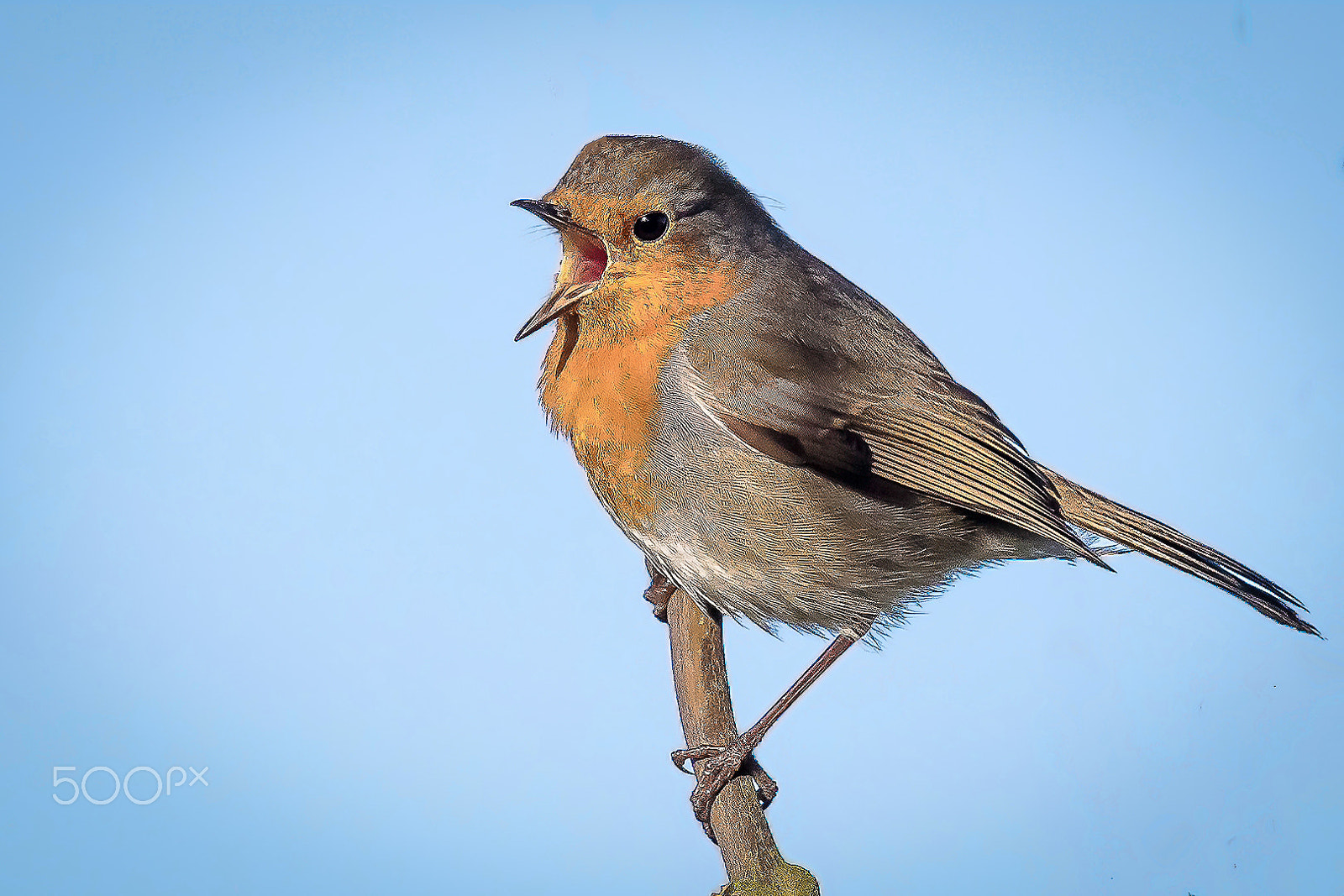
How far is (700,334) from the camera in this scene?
9.75 feet

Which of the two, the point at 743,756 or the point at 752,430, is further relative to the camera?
the point at 743,756

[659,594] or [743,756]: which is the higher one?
[659,594]

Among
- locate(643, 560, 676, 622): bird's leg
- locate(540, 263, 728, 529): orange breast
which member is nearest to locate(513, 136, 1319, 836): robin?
locate(540, 263, 728, 529): orange breast

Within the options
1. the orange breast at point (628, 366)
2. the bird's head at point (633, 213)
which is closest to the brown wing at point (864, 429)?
the orange breast at point (628, 366)

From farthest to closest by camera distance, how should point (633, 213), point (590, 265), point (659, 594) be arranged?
point (659, 594) < point (590, 265) < point (633, 213)

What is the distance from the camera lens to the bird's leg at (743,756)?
10.4 ft

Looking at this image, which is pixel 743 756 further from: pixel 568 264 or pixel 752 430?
pixel 568 264

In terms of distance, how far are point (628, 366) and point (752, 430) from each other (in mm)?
347

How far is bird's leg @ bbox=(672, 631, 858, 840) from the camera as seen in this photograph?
3.16 meters

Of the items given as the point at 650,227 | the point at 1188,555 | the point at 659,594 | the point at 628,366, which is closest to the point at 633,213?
the point at 650,227

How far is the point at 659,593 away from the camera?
376 cm

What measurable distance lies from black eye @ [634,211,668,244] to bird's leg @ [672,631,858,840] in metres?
1.20

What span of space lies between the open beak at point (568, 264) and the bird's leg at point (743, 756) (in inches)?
46.8

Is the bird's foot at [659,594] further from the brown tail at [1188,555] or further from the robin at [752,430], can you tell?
the brown tail at [1188,555]
